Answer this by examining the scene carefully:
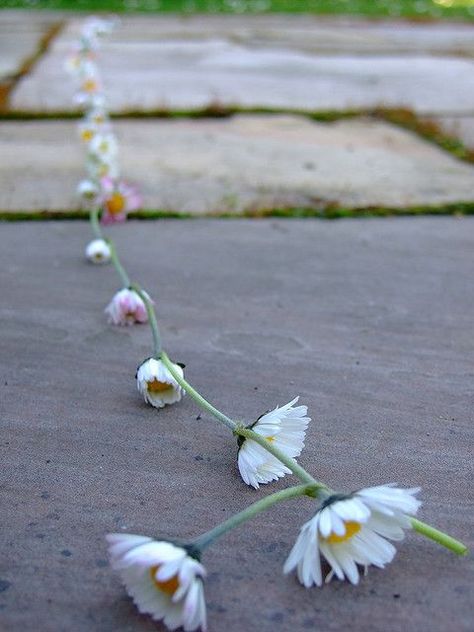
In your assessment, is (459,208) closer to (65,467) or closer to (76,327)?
(76,327)

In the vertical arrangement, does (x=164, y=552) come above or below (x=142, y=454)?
above

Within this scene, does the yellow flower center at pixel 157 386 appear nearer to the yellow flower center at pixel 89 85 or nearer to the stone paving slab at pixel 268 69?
the yellow flower center at pixel 89 85

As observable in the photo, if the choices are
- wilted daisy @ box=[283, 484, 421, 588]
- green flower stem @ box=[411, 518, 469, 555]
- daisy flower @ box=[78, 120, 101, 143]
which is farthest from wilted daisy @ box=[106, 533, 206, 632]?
daisy flower @ box=[78, 120, 101, 143]

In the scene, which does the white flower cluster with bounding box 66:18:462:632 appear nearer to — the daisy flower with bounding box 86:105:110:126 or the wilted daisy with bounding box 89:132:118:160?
the wilted daisy with bounding box 89:132:118:160

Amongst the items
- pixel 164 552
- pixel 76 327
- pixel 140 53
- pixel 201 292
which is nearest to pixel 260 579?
pixel 164 552

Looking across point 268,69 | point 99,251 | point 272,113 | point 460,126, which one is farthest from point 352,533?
point 268,69

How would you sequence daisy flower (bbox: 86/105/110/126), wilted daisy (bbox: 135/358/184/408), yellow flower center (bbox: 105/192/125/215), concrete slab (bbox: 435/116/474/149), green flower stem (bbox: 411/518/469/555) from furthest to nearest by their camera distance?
1. concrete slab (bbox: 435/116/474/149)
2. daisy flower (bbox: 86/105/110/126)
3. yellow flower center (bbox: 105/192/125/215)
4. wilted daisy (bbox: 135/358/184/408)
5. green flower stem (bbox: 411/518/469/555)

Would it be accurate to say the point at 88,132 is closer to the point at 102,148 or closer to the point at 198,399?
the point at 102,148
